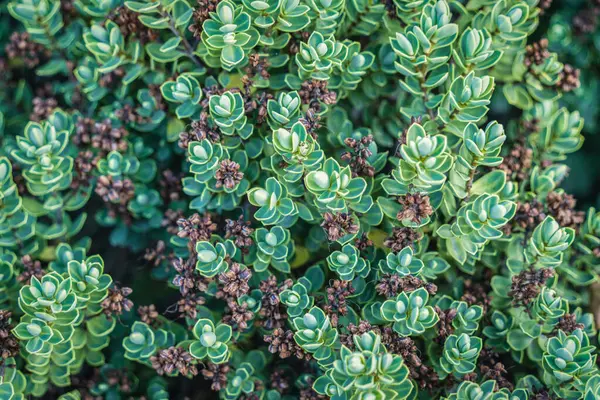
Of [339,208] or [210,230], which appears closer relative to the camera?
[339,208]

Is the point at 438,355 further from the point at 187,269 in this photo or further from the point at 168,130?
the point at 168,130

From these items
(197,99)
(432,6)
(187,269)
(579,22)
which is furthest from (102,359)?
(579,22)

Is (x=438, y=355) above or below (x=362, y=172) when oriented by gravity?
below

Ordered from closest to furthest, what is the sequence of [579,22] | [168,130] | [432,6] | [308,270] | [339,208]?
[339,208] < [432,6] < [308,270] < [168,130] < [579,22]

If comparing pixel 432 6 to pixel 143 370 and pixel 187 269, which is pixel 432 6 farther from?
pixel 143 370

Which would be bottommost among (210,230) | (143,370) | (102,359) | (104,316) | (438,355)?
(143,370)

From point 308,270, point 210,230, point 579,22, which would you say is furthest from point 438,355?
point 579,22

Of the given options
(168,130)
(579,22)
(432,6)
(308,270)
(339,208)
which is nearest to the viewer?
(339,208)
